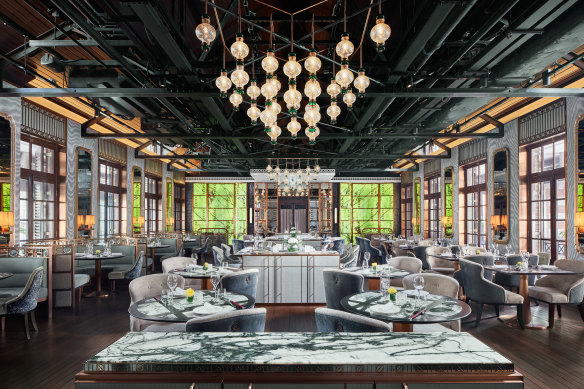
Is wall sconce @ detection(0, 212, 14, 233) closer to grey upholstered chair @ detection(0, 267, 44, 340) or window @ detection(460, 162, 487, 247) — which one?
grey upholstered chair @ detection(0, 267, 44, 340)

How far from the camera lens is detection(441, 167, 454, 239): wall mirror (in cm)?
1241

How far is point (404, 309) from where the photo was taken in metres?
3.10

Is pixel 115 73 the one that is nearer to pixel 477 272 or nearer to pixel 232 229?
pixel 477 272

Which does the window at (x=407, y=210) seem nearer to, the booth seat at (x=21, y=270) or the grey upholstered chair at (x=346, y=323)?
the booth seat at (x=21, y=270)

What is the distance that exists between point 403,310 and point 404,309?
0.04m

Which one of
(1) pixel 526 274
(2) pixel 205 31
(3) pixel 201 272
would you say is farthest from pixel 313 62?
(1) pixel 526 274

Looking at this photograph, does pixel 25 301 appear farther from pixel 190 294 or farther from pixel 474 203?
pixel 474 203

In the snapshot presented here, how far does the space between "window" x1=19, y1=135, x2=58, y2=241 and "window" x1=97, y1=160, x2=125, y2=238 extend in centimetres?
206

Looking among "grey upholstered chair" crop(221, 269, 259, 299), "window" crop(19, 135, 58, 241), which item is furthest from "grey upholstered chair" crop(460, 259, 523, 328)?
"window" crop(19, 135, 58, 241)

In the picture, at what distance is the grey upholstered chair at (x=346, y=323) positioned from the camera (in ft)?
7.64

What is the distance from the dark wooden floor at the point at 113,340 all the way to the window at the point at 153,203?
25.5ft

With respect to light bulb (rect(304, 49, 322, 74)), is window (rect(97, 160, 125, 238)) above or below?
below

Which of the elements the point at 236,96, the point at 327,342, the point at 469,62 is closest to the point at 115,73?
the point at 236,96

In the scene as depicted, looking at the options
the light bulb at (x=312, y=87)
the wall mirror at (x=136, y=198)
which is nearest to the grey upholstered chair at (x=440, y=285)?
the light bulb at (x=312, y=87)
